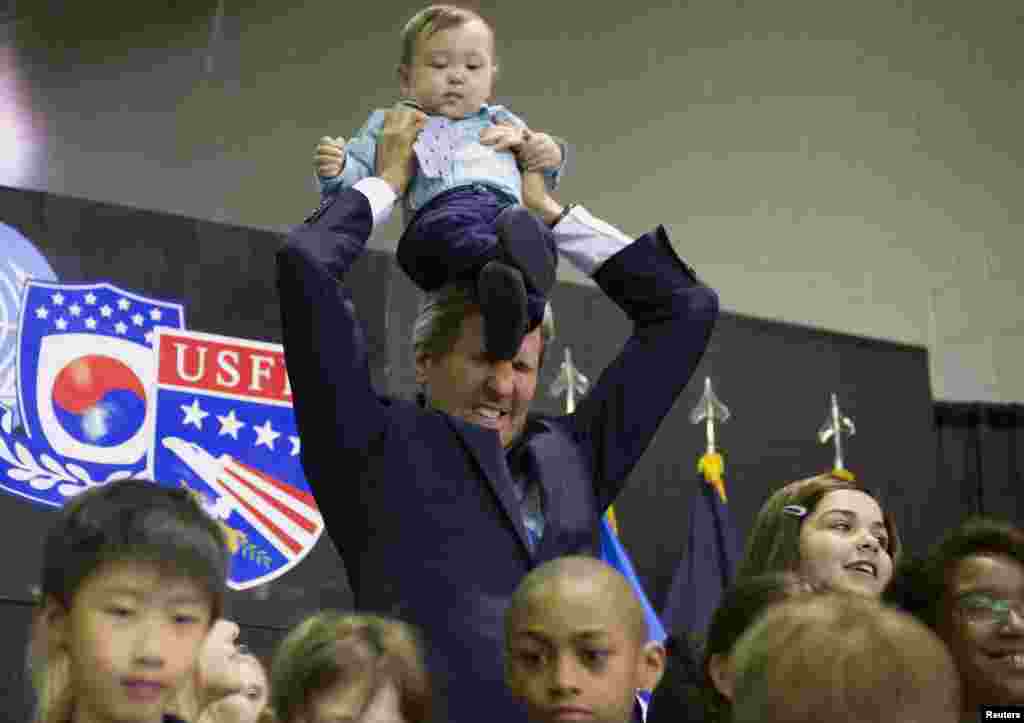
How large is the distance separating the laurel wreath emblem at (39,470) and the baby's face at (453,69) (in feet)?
6.90

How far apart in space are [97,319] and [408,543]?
273 centimetres

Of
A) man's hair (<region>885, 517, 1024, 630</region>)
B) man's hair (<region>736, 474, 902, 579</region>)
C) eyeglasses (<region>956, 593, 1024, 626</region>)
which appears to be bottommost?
eyeglasses (<region>956, 593, 1024, 626</region>)

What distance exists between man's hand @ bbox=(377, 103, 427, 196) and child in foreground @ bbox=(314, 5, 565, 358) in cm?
2

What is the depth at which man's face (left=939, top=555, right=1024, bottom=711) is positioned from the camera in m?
2.95

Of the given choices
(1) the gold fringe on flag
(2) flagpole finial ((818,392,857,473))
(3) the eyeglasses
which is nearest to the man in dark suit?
(3) the eyeglasses

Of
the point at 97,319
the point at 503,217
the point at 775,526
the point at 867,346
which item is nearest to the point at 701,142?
the point at 867,346

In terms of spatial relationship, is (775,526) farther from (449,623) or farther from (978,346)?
A: (978,346)

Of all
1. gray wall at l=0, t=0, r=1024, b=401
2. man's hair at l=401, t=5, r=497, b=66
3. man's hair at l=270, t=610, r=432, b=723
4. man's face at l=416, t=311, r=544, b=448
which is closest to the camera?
man's hair at l=270, t=610, r=432, b=723

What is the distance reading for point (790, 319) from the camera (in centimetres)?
781

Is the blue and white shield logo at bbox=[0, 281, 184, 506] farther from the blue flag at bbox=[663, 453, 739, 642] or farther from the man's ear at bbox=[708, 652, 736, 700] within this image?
the man's ear at bbox=[708, 652, 736, 700]

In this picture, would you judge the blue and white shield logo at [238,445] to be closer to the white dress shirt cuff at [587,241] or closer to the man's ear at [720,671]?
the white dress shirt cuff at [587,241]

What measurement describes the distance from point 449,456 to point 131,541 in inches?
32.3

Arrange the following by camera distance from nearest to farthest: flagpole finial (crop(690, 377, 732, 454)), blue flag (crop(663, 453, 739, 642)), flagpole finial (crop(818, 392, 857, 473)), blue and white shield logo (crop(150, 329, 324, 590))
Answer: blue and white shield logo (crop(150, 329, 324, 590)), blue flag (crop(663, 453, 739, 642)), flagpole finial (crop(690, 377, 732, 454)), flagpole finial (crop(818, 392, 857, 473))

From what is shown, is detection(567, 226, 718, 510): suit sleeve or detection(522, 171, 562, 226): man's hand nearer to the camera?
detection(567, 226, 718, 510): suit sleeve
